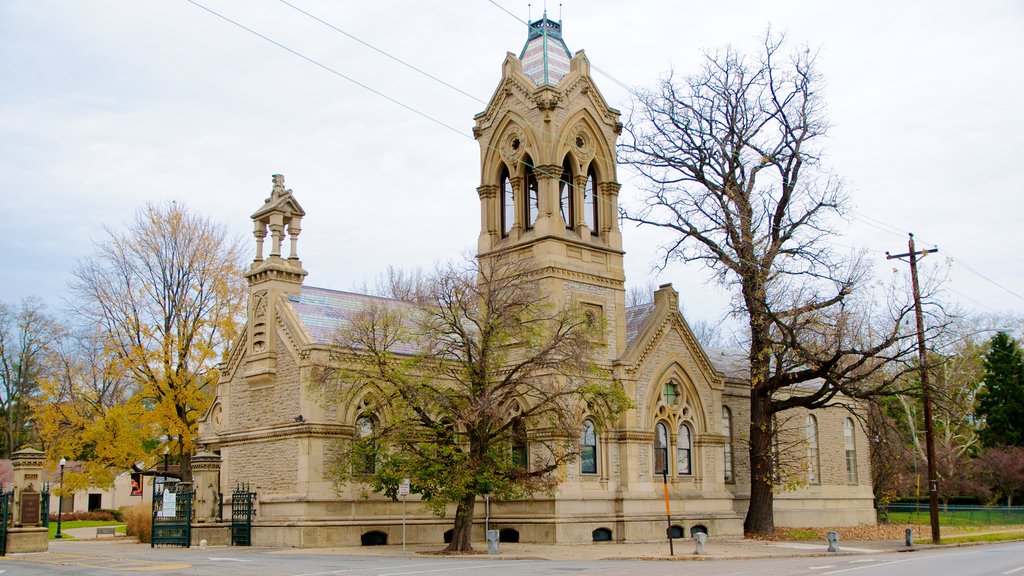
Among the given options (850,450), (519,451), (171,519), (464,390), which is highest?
(464,390)

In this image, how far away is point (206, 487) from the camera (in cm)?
3347

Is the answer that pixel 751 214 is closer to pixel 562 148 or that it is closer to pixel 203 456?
pixel 562 148

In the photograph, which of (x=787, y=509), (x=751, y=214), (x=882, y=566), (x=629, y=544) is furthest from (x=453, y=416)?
(x=787, y=509)

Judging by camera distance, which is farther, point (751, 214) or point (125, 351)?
point (125, 351)

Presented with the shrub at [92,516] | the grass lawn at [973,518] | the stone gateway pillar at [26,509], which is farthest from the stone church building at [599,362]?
the shrub at [92,516]

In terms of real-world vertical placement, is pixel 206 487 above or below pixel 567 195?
below

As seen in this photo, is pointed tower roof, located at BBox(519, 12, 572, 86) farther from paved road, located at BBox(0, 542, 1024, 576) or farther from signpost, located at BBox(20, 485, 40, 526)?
signpost, located at BBox(20, 485, 40, 526)

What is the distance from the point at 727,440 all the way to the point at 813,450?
705 cm

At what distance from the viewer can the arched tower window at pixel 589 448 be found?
3509cm

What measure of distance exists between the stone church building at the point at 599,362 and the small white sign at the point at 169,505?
0.87 meters

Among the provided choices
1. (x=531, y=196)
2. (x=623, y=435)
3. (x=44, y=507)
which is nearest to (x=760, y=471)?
(x=623, y=435)

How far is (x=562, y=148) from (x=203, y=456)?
17053 mm

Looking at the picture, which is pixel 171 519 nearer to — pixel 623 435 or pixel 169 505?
pixel 169 505

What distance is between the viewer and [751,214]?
3784 centimetres
